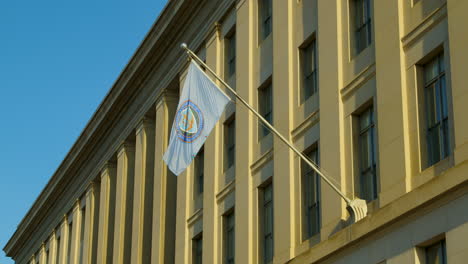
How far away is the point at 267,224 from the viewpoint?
37438mm

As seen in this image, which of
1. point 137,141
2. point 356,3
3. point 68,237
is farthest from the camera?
point 68,237

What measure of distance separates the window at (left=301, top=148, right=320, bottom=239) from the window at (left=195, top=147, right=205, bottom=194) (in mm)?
10694

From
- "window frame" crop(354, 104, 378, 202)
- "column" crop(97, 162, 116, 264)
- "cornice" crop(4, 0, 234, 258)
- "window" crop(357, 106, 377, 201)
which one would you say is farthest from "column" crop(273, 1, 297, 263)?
"column" crop(97, 162, 116, 264)

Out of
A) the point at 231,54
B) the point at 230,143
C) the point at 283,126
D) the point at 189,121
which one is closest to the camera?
the point at 189,121

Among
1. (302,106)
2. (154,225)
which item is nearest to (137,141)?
(154,225)

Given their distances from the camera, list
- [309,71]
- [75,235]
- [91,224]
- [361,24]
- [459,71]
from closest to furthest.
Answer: [459,71]
[361,24]
[309,71]
[91,224]
[75,235]

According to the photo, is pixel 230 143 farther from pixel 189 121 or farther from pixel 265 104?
pixel 189 121

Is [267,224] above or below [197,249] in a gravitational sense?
below

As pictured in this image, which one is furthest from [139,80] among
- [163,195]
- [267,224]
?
[267,224]

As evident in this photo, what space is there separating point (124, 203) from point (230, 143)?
575 inches

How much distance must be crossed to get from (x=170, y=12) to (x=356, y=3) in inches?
656

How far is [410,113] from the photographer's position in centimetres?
2905

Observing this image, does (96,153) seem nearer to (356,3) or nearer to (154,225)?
(154,225)

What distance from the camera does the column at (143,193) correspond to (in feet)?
170
